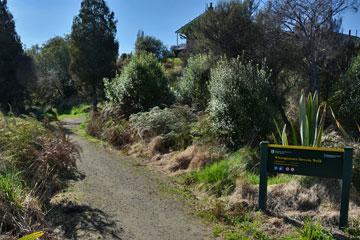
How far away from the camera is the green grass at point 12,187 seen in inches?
233

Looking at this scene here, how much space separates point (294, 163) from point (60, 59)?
138 ft

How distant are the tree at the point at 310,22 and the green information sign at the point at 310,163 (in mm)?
6492

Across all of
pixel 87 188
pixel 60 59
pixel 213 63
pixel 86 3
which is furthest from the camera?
pixel 60 59

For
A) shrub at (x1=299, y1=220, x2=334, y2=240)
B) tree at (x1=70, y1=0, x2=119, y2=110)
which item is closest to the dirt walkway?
shrub at (x1=299, y1=220, x2=334, y2=240)

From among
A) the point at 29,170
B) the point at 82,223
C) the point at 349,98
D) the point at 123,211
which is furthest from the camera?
the point at 349,98

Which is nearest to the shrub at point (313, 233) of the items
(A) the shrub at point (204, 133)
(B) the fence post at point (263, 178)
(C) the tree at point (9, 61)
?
(B) the fence post at point (263, 178)

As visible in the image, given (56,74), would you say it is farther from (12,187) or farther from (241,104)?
(12,187)

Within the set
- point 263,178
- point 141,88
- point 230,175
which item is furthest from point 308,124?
point 141,88

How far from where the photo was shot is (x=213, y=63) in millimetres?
15711

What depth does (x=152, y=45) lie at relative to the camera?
149 ft

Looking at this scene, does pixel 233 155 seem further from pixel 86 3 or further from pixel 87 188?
pixel 86 3

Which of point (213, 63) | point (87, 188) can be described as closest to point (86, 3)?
point (213, 63)

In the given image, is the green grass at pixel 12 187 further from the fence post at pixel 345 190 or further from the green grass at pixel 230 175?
the fence post at pixel 345 190

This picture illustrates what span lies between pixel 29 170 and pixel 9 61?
748 inches
